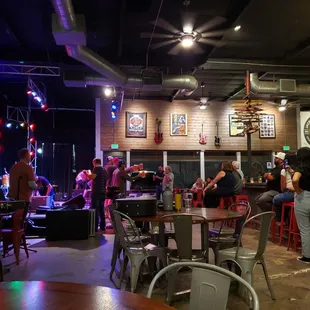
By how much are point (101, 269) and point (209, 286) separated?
2891 mm

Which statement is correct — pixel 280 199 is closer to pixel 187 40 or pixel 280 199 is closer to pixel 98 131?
pixel 187 40

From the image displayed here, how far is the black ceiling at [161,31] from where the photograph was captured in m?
5.18

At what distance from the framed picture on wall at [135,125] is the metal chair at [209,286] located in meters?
9.63

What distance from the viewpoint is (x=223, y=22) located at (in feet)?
18.3

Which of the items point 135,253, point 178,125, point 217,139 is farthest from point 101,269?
point 217,139

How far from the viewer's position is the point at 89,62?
5.95 meters

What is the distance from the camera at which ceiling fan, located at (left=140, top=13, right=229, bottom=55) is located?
5570mm

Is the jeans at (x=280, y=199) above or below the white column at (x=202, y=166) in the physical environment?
below

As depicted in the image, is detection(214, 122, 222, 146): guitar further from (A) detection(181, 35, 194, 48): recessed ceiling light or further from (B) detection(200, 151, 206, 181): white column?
(A) detection(181, 35, 194, 48): recessed ceiling light

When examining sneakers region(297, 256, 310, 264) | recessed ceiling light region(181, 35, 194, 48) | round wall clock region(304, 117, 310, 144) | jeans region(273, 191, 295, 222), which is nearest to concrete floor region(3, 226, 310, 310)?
sneakers region(297, 256, 310, 264)

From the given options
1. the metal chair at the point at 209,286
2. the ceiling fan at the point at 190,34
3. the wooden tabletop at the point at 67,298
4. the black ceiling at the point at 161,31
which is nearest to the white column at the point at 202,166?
the black ceiling at the point at 161,31

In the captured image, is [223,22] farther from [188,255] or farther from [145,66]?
[188,255]

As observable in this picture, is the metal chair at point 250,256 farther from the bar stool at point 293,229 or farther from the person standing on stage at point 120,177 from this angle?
the person standing on stage at point 120,177

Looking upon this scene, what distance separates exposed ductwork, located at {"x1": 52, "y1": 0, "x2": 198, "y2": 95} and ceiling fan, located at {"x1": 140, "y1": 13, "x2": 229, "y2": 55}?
1009 millimetres
